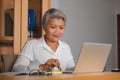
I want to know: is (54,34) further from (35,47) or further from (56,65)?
(56,65)

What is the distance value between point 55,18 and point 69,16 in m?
1.45

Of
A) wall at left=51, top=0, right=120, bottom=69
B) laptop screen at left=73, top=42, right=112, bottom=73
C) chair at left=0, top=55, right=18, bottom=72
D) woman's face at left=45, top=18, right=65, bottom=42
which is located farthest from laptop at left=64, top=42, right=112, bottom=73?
wall at left=51, top=0, right=120, bottom=69

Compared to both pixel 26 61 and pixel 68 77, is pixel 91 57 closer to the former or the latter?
pixel 68 77

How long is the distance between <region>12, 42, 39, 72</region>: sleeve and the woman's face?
0.58 feet

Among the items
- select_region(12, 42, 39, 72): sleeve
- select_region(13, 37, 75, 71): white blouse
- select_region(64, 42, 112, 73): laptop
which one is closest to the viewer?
select_region(64, 42, 112, 73): laptop

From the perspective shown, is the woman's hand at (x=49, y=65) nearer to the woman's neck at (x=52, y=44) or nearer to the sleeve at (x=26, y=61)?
the sleeve at (x=26, y=61)

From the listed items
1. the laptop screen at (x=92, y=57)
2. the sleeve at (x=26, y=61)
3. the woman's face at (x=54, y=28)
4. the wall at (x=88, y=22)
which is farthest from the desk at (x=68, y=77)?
the wall at (x=88, y=22)

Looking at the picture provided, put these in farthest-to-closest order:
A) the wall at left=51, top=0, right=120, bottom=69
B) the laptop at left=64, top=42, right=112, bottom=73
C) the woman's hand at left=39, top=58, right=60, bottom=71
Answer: the wall at left=51, top=0, right=120, bottom=69
the woman's hand at left=39, top=58, right=60, bottom=71
the laptop at left=64, top=42, right=112, bottom=73

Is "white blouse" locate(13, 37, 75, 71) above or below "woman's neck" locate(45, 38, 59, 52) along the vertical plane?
below

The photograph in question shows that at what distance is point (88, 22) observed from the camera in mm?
3637

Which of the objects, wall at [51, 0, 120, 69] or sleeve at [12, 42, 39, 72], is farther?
wall at [51, 0, 120, 69]

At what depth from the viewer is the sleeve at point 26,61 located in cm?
172

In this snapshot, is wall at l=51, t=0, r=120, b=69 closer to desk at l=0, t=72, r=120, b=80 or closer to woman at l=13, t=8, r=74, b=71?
woman at l=13, t=8, r=74, b=71

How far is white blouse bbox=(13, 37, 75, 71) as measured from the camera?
1838mm
